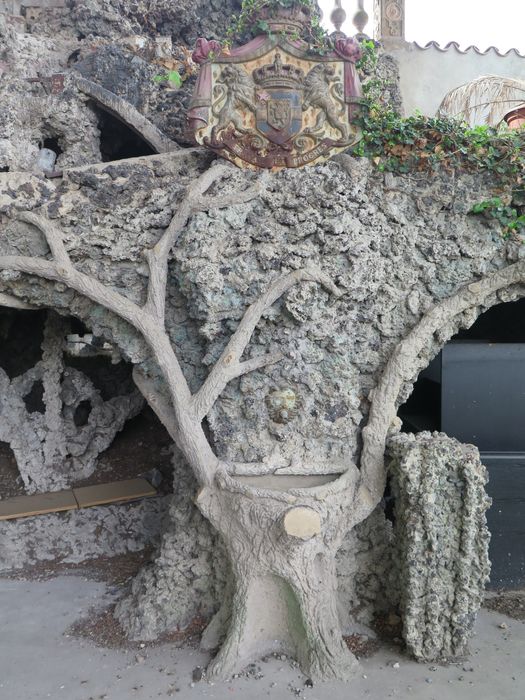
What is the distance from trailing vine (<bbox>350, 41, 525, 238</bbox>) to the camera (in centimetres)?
489

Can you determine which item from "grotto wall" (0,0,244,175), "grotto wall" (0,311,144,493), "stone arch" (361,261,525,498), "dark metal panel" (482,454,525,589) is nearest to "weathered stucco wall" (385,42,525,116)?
"grotto wall" (0,0,244,175)

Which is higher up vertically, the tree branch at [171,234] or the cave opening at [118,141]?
the cave opening at [118,141]

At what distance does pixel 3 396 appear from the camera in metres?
6.80

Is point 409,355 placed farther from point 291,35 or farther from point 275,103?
point 291,35

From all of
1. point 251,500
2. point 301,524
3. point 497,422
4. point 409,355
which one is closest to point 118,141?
point 409,355

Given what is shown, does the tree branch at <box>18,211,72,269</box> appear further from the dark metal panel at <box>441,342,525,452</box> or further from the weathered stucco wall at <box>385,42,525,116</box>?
the weathered stucco wall at <box>385,42,525,116</box>

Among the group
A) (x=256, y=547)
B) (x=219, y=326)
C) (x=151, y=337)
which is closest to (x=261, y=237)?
(x=219, y=326)

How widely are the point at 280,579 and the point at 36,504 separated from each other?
327 centimetres

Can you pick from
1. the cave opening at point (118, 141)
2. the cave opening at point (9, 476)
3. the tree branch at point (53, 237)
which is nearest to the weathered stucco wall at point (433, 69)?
the cave opening at point (118, 141)

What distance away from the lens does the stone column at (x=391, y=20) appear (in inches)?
311

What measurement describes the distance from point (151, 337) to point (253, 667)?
8.44 ft

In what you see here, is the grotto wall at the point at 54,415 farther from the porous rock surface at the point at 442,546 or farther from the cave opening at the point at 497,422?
the porous rock surface at the point at 442,546

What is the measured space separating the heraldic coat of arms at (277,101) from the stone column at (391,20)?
3527 mm

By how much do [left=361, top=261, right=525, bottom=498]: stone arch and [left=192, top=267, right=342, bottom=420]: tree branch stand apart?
2.53ft
